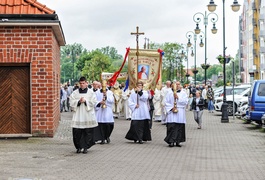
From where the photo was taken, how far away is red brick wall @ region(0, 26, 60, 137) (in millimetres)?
20719

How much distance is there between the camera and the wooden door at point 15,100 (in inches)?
819

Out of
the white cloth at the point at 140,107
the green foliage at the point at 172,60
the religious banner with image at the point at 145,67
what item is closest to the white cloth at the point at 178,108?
the white cloth at the point at 140,107

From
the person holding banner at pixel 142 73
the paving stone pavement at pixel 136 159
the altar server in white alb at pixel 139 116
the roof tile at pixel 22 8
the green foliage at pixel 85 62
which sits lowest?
the paving stone pavement at pixel 136 159

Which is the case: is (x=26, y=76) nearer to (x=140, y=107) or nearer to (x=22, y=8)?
(x=22, y=8)

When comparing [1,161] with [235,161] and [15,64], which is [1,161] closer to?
[235,161]

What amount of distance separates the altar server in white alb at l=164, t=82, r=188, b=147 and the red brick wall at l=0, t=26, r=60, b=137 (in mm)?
3887

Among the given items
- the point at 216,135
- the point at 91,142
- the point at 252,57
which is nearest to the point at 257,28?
the point at 252,57

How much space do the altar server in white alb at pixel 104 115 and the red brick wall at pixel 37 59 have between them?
5.99 feet

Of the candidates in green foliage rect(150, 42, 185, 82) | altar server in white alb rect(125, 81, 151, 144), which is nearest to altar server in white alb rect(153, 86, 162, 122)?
altar server in white alb rect(125, 81, 151, 144)

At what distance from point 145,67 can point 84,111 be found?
5.85 m

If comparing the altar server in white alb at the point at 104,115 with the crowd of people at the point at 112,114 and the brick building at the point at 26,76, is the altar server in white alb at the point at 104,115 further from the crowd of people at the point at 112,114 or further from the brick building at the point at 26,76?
the brick building at the point at 26,76

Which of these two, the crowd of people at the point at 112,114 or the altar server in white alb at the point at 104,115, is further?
the altar server in white alb at the point at 104,115

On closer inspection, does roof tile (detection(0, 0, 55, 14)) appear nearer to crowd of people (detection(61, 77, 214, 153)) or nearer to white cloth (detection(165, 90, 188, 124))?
crowd of people (detection(61, 77, 214, 153))

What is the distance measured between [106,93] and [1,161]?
6.00 m
